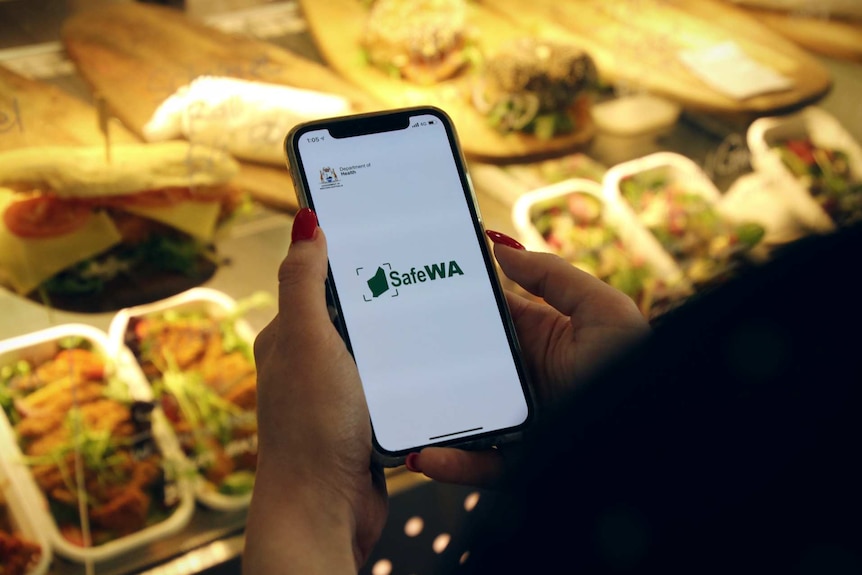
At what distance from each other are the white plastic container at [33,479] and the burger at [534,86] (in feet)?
2.60

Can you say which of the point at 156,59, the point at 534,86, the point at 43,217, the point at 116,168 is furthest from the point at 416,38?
the point at 43,217

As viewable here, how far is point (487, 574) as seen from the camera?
1.06ft

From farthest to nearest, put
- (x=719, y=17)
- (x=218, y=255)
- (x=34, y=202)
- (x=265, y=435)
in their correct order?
(x=719, y=17) → (x=218, y=255) → (x=34, y=202) → (x=265, y=435)

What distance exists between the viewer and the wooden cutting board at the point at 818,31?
1.65m

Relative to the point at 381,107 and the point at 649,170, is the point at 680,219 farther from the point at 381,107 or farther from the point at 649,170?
the point at 381,107

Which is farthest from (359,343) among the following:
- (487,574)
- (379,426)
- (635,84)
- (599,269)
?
(635,84)

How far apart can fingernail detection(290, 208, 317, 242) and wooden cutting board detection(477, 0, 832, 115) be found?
932mm

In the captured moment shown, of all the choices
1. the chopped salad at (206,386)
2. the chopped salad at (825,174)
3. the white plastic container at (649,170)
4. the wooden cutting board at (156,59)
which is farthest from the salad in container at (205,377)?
the chopped salad at (825,174)

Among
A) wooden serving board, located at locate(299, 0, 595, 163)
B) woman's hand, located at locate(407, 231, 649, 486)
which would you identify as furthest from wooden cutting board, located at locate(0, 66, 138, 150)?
woman's hand, located at locate(407, 231, 649, 486)

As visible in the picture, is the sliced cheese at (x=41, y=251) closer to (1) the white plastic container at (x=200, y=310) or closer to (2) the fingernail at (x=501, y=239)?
(1) the white plastic container at (x=200, y=310)

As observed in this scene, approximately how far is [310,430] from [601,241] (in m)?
1.02

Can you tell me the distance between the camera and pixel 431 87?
146 cm

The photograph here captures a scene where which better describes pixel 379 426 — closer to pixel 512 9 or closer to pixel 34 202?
pixel 34 202

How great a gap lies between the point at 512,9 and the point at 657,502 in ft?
4.57
